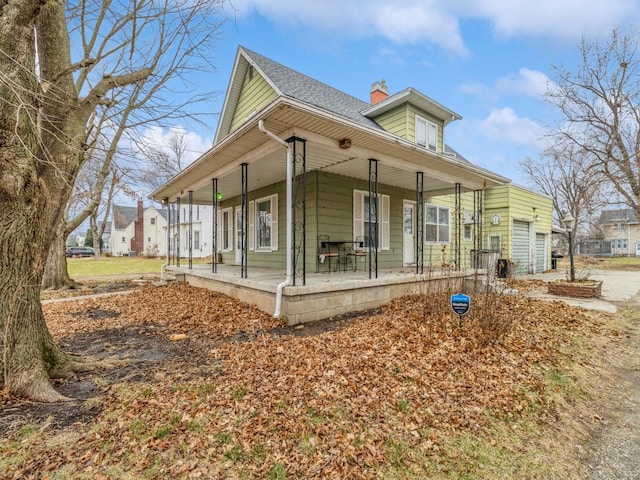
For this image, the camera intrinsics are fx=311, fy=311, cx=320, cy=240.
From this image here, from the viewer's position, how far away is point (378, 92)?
478 inches

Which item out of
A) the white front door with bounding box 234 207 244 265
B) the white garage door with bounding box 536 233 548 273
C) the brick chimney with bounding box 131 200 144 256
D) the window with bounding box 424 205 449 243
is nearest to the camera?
the white front door with bounding box 234 207 244 265

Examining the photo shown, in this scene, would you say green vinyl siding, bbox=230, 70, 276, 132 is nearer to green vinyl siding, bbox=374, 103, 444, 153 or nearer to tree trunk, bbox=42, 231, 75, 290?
green vinyl siding, bbox=374, 103, 444, 153

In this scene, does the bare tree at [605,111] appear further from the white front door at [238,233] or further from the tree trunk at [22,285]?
the tree trunk at [22,285]

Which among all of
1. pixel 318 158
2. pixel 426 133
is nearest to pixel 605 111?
pixel 426 133

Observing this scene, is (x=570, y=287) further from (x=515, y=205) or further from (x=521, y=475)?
(x=521, y=475)

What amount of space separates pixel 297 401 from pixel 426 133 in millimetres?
10056

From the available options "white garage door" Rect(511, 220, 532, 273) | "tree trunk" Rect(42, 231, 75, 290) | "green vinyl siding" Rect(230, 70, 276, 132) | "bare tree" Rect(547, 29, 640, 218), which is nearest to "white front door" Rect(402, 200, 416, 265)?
"green vinyl siding" Rect(230, 70, 276, 132)

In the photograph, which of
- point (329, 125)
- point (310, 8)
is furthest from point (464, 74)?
point (329, 125)

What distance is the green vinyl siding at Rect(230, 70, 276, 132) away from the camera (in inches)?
368

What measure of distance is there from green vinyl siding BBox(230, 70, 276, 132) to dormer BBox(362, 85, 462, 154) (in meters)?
3.40

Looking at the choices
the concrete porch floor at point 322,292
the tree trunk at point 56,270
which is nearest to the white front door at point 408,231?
the concrete porch floor at point 322,292

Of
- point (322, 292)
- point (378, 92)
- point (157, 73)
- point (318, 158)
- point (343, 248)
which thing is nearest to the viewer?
point (322, 292)

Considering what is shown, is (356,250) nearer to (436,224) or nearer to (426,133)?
(436,224)

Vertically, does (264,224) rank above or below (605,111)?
below
